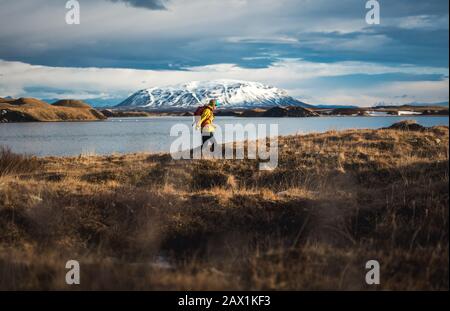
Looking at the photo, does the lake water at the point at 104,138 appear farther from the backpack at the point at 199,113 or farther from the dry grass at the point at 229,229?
the backpack at the point at 199,113

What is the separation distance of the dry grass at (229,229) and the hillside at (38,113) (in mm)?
104235

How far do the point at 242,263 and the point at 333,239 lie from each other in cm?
272

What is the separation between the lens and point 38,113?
13288 cm

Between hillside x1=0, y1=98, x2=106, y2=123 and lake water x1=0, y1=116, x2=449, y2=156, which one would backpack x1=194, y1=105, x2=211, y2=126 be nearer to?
lake water x1=0, y1=116, x2=449, y2=156

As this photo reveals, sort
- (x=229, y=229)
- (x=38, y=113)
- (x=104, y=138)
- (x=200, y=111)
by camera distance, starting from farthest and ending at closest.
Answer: (x=38, y=113)
(x=104, y=138)
(x=200, y=111)
(x=229, y=229)

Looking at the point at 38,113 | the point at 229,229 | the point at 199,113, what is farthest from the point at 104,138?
the point at 38,113

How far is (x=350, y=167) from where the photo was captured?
18.7 meters

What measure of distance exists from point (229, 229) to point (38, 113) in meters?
134

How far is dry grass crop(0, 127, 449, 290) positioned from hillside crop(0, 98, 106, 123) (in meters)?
104

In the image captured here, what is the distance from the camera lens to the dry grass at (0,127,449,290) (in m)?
7.81

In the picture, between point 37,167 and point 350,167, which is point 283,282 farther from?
point 37,167

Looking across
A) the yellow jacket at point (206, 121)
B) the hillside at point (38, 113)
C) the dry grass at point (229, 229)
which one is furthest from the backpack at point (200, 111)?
the hillside at point (38, 113)

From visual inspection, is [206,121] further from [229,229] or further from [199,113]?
[229,229]
